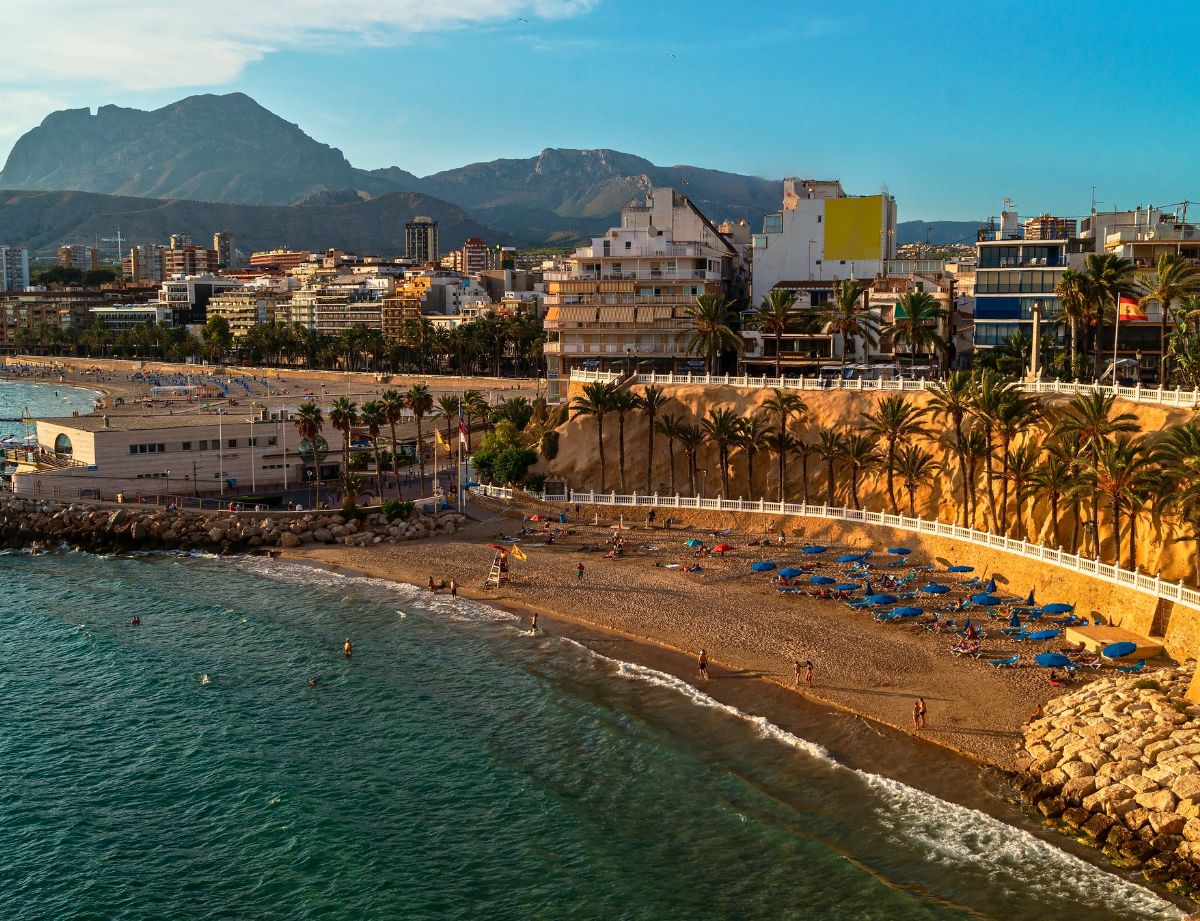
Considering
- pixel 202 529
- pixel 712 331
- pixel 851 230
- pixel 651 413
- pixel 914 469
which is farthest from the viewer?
pixel 851 230

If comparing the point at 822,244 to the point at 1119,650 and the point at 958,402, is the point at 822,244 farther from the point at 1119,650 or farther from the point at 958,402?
the point at 1119,650

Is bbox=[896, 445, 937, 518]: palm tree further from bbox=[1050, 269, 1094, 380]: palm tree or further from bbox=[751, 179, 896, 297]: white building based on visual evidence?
bbox=[751, 179, 896, 297]: white building

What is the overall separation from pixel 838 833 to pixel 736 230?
10487 cm

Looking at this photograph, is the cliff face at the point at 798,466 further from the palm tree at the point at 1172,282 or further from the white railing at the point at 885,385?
the palm tree at the point at 1172,282

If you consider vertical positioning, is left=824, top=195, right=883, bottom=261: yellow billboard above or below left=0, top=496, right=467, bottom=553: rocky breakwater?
above

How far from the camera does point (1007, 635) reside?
4238 cm

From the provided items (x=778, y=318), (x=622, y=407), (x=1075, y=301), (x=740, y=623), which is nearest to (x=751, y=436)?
(x=622, y=407)

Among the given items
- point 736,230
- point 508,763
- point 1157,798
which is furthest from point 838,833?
point 736,230

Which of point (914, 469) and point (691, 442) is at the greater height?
point (691, 442)

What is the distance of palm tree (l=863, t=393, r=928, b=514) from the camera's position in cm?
5634

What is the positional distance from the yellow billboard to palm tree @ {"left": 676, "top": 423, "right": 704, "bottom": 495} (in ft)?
135

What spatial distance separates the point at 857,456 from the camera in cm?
5791

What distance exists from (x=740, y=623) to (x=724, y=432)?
58.8ft

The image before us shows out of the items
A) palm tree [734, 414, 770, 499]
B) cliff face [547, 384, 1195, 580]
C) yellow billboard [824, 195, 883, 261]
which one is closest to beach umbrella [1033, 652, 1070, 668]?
cliff face [547, 384, 1195, 580]
